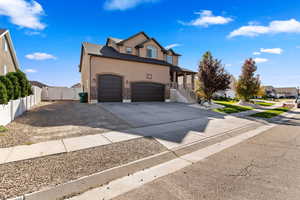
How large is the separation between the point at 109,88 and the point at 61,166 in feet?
40.2

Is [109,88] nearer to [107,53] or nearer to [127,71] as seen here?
[127,71]

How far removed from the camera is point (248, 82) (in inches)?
834

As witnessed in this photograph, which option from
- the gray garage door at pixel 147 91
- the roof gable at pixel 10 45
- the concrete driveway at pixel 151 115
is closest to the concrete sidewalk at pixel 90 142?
the concrete driveway at pixel 151 115

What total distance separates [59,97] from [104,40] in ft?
35.5

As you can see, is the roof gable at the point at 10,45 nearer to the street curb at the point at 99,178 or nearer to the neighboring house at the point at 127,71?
the neighboring house at the point at 127,71

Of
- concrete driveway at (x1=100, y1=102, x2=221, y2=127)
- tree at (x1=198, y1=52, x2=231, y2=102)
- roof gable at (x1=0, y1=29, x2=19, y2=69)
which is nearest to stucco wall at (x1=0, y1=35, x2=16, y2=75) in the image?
roof gable at (x1=0, y1=29, x2=19, y2=69)

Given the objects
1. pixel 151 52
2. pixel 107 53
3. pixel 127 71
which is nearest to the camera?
pixel 107 53

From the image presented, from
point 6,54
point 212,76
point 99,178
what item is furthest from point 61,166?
point 6,54

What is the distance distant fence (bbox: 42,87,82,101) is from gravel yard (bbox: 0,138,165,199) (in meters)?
19.9

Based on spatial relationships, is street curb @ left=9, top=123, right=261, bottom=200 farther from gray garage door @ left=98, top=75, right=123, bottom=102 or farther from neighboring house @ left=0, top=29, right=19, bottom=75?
neighboring house @ left=0, top=29, right=19, bottom=75

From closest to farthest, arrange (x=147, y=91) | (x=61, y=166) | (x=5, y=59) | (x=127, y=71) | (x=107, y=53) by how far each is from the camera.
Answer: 1. (x=61, y=166)
2. (x=5, y=59)
3. (x=107, y=53)
4. (x=127, y=71)
5. (x=147, y=91)

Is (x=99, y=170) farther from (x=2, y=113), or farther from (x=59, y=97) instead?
(x=59, y=97)

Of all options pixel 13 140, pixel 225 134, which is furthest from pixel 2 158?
pixel 225 134

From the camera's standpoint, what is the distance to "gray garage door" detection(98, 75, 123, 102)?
14.5m
